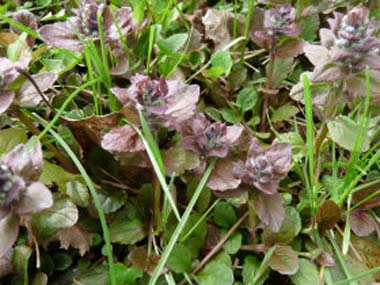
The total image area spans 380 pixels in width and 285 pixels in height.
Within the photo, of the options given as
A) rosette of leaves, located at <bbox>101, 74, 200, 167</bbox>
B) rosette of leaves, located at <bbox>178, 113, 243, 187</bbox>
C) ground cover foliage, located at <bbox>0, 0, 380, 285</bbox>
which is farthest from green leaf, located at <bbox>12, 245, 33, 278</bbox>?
rosette of leaves, located at <bbox>178, 113, 243, 187</bbox>

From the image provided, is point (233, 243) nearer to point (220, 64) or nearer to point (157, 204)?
point (157, 204)

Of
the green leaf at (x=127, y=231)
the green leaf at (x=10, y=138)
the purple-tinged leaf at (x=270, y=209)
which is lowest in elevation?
the green leaf at (x=127, y=231)

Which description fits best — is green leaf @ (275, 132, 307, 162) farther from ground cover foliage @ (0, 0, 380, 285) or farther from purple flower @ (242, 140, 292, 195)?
purple flower @ (242, 140, 292, 195)

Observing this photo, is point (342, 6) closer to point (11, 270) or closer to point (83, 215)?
point (83, 215)

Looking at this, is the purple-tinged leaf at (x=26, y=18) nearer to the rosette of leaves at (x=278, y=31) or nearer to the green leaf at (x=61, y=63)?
the green leaf at (x=61, y=63)

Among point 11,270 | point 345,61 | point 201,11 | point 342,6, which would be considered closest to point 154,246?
point 11,270

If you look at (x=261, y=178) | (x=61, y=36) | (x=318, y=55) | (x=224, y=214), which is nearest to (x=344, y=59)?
(x=318, y=55)

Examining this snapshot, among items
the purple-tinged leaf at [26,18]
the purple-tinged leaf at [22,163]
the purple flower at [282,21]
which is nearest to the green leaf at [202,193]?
the purple-tinged leaf at [22,163]
